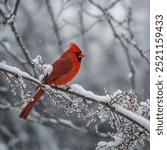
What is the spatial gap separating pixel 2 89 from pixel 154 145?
14.8 feet

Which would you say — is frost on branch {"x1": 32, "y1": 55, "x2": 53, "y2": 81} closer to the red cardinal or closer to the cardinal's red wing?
the red cardinal

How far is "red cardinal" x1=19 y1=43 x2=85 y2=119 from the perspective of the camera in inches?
152

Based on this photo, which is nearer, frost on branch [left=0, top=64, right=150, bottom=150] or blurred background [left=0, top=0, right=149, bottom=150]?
frost on branch [left=0, top=64, right=150, bottom=150]

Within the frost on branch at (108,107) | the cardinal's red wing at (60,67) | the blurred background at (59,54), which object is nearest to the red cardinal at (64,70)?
the cardinal's red wing at (60,67)

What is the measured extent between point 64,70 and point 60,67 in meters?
0.06

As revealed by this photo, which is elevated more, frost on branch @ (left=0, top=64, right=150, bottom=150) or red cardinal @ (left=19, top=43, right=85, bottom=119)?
red cardinal @ (left=19, top=43, right=85, bottom=119)

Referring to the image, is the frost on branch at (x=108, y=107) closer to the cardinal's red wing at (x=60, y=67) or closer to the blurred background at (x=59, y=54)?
the cardinal's red wing at (x=60, y=67)

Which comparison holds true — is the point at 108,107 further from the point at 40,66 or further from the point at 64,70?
the point at 64,70

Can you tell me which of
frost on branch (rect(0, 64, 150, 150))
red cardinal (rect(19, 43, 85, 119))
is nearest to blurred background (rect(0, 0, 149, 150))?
red cardinal (rect(19, 43, 85, 119))

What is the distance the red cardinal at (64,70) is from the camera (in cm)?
387

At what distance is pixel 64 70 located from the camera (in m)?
4.13

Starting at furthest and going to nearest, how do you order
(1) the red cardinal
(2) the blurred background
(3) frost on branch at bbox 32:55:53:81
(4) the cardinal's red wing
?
(2) the blurred background, (4) the cardinal's red wing, (1) the red cardinal, (3) frost on branch at bbox 32:55:53:81

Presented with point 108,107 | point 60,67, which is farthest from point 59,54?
point 108,107

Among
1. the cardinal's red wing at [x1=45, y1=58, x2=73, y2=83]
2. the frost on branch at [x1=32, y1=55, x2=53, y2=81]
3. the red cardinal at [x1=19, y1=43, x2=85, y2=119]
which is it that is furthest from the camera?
the cardinal's red wing at [x1=45, y1=58, x2=73, y2=83]
